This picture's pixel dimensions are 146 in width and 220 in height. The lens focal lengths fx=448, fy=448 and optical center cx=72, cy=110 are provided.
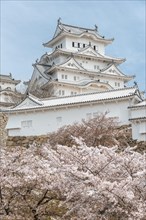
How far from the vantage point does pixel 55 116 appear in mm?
30062

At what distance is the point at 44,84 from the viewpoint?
44.3 m

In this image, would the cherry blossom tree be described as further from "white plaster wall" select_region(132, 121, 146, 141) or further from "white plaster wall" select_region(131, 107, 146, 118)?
"white plaster wall" select_region(131, 107, 146, 118)

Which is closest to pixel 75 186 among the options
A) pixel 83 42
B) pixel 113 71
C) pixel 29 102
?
pixel 29 102

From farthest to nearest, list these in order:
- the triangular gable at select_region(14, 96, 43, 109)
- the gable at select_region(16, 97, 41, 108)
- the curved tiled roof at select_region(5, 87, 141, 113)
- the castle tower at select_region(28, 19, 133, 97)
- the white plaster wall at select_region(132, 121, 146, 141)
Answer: the castle tower at select_region(28, 19, 133, 97), the gable at select_region(16, 97, 41, 108), the triangular gable at select_region(14, 96, 43, 109), the curved tiled roof at select_region(5, 87, 141, 113), the white plaster wall at select_region(132, 121, 146, 141)

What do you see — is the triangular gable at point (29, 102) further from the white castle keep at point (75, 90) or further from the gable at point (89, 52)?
the gable at point (89, 52)

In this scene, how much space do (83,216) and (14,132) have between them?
2319cm

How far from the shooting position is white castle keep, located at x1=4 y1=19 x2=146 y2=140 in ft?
95.8

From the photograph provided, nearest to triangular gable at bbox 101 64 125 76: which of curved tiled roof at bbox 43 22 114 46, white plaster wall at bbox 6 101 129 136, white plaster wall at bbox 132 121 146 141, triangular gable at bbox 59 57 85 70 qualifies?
triangular gable at bbox 59 57 85 70

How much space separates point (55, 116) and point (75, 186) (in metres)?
21.9

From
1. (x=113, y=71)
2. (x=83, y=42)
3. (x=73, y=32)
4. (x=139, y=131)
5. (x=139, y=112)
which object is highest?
(x=73, y=32)

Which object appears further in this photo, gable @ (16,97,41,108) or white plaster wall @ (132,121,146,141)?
gable @ (16,97,41,108)

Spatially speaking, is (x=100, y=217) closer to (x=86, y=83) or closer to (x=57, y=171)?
(x=57, y=171)

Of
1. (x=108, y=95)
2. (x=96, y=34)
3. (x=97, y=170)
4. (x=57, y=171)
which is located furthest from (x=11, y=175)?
(x=96, y=34)

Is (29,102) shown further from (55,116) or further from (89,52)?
(89,52)
